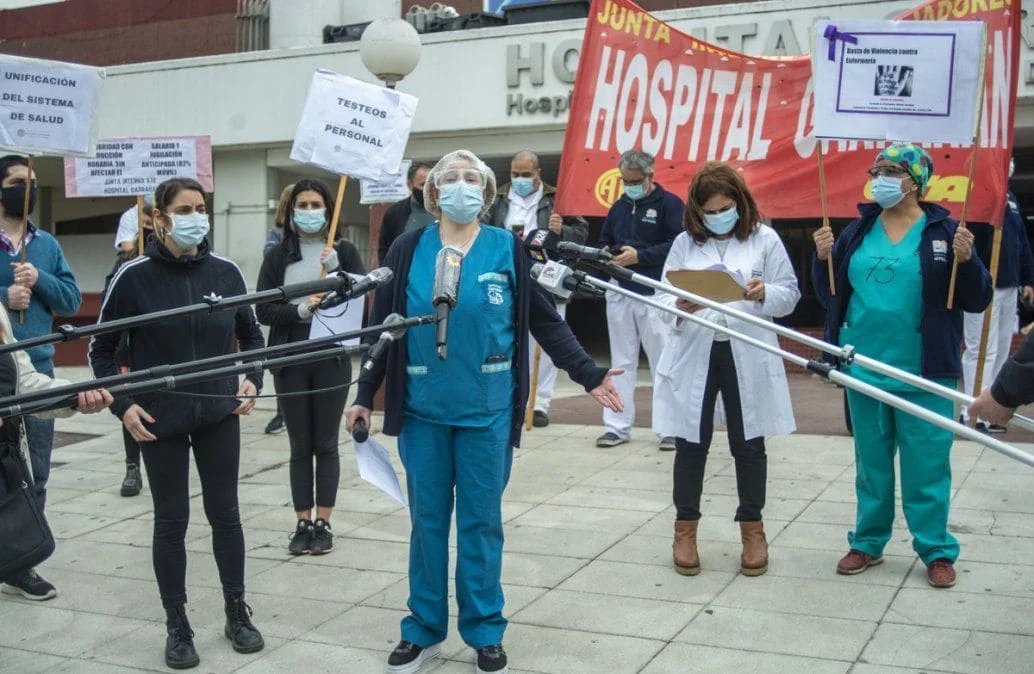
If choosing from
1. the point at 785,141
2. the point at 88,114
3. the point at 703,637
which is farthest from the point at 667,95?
the point at 703,637

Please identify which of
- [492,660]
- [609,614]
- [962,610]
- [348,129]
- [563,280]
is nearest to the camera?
[563,280]

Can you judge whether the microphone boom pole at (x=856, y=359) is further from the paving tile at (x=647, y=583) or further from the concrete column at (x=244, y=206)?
the concrete column at (x=244, y=206)

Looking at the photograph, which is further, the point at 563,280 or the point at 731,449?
the point at 731,449

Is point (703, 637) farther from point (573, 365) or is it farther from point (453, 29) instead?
point (453, 29)

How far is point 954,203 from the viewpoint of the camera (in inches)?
283

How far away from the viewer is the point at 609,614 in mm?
5250

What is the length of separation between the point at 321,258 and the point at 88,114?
1543 mm

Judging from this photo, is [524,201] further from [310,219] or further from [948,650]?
[948,650]

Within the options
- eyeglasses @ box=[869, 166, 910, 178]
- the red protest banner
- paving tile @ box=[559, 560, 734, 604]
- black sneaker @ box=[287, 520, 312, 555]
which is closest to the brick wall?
the red protest banner

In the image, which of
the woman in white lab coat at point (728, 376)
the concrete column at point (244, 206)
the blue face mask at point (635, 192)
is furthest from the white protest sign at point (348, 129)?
the concrete column at point (244, 206)

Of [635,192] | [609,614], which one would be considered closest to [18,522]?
[609,614]

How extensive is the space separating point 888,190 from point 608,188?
Result: 3.30m

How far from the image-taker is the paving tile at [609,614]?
505 cm

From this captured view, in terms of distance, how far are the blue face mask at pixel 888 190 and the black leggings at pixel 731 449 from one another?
98cm
